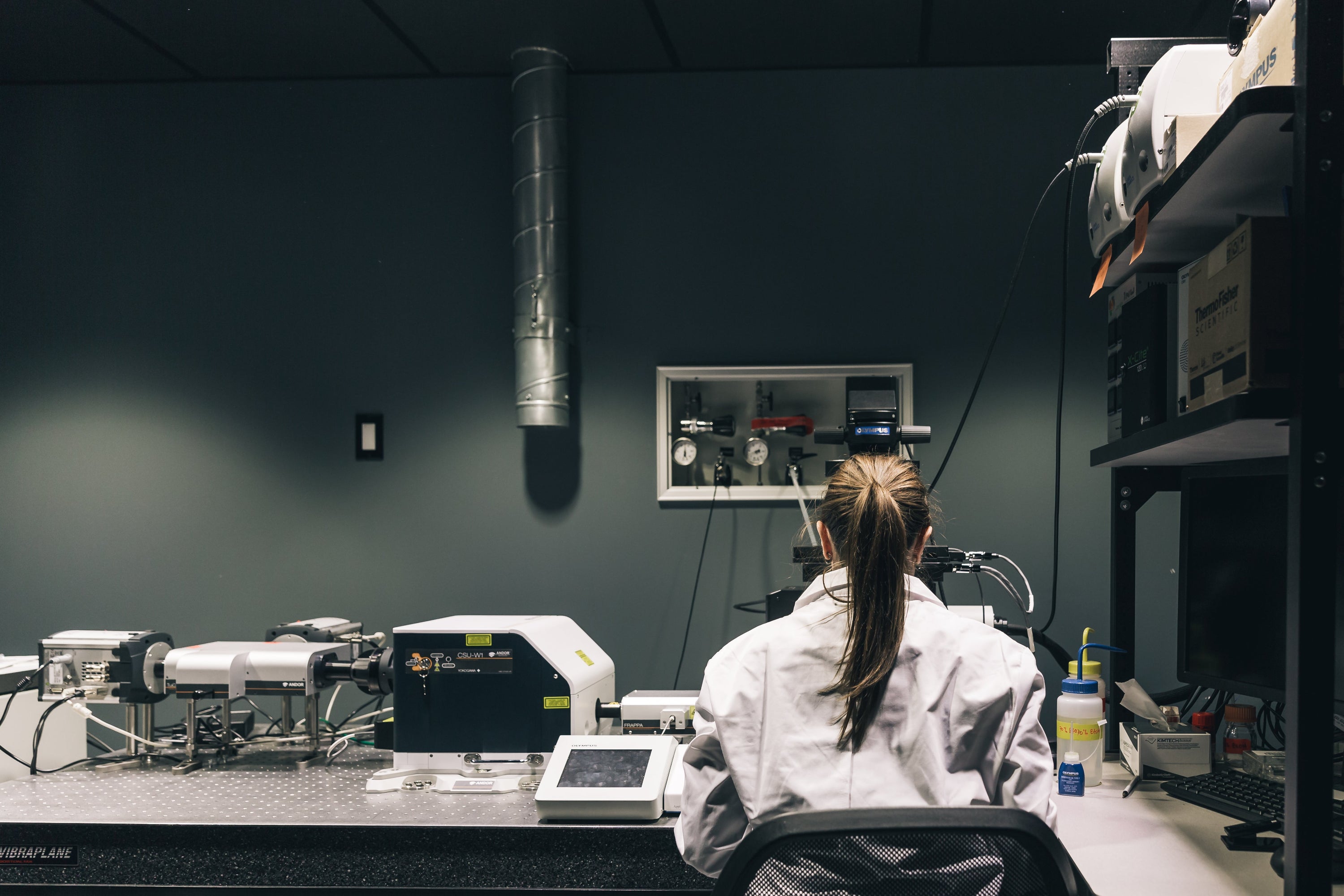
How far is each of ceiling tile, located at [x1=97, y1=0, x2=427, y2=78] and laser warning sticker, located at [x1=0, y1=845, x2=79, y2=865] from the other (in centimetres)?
223

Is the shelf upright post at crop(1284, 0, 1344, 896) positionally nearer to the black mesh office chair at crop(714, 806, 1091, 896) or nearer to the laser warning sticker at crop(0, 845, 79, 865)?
the black mesh office chair at crop(714, 806, 1091, 896)

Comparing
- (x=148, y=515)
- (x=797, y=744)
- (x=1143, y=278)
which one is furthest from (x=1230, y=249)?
(x=148, y=515)

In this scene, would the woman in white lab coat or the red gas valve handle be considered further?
the red gas valve handle

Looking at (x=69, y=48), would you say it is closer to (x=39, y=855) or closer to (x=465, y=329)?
(x=465, y=329)

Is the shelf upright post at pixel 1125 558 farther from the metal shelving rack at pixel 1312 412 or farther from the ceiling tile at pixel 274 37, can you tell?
the ceiling tile at pixel 274 37

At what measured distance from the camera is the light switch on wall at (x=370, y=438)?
2797 millimetres

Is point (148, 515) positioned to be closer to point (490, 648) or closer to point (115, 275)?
point (115, 275)

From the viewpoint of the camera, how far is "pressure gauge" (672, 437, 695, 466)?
270 cm

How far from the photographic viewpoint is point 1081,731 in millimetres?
1377

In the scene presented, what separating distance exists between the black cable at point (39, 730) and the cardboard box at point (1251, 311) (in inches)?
83.5

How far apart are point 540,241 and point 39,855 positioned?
1968 mm

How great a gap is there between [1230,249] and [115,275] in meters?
3.27

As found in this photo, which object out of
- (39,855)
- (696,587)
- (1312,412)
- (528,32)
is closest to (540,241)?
(528,32)

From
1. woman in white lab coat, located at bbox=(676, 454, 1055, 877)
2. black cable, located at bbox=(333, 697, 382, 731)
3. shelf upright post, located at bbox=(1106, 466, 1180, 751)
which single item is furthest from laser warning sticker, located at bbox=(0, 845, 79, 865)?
shelf upright post, located at bbox=(1106, 466, 1180, 751)
